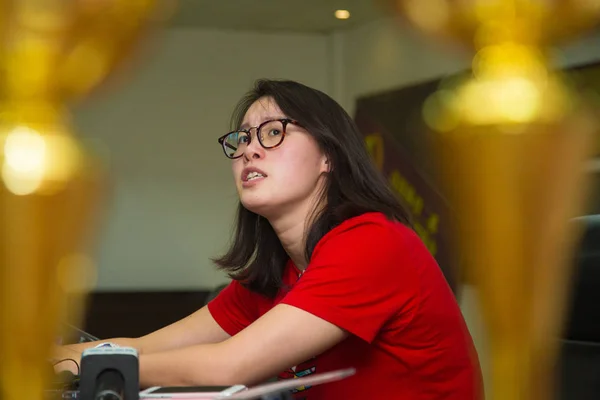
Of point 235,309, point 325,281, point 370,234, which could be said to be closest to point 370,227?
point 370,234

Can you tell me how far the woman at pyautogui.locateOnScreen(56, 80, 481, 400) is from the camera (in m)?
1.20

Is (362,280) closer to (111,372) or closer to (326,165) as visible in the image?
(326,165)

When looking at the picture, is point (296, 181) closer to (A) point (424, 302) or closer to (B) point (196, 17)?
(A) point (424, 302)

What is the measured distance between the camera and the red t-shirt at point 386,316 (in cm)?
126

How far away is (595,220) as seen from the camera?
141 centimetres

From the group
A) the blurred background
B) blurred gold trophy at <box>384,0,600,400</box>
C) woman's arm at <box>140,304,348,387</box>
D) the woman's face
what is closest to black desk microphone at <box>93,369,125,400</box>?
woman's arm at <box>140,304,348,387</box>

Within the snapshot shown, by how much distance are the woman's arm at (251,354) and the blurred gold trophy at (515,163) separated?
671mm

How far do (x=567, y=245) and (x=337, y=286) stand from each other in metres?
0.71

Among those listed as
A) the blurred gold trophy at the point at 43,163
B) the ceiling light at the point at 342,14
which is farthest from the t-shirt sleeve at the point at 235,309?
the ceiling light at the point at 342,14

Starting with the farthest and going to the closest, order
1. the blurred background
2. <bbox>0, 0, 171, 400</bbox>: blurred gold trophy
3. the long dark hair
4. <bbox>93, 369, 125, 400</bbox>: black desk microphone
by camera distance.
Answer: the blurred background < the long dark hair < <bbox>93, 369, 125, 400</bbox>: black desk microphone < <bbox>0, 0, 171, 400</bbox>: blurred gold trophy

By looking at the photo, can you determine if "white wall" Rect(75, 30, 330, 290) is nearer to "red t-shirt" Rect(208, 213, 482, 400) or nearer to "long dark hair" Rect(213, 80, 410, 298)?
"long dark hair" Rect(213, 80, 410, 298)

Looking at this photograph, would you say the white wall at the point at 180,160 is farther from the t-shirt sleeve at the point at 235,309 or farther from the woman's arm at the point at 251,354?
the woman's arm at the point at 251,354

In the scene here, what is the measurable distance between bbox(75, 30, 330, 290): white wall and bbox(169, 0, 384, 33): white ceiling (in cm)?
15

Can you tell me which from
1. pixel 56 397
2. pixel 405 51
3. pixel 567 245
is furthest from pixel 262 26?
pixel 567 245
